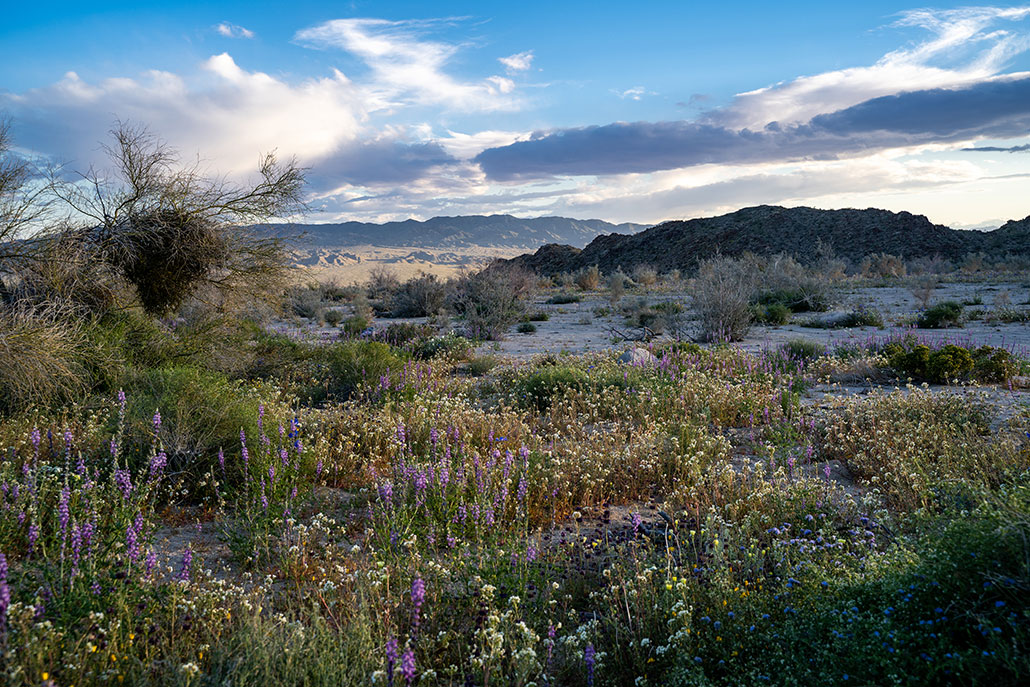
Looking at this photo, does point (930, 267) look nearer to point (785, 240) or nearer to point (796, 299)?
point (785, 240)

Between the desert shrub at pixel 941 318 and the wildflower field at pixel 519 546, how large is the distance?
8.46 m

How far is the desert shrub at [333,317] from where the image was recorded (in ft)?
66.1

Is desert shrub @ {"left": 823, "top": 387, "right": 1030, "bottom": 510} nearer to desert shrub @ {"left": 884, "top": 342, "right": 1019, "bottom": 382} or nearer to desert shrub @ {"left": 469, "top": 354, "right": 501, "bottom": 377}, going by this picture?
desert shrub @ {"left": 884, "top": 342, "right": 1019, "bottom": 382}

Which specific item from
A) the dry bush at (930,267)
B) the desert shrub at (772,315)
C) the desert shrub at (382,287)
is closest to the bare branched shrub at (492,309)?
the desert shrub at (772,315)

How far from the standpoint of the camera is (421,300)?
21.4m

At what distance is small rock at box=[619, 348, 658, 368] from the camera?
9211mm

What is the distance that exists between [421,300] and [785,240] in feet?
→ 140

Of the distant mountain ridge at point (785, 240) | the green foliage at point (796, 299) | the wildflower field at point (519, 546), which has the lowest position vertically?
the wildflower field at point (519, 546)

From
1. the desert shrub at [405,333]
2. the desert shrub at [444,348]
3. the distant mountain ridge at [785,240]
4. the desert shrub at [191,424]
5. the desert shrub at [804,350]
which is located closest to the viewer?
the desert shrub at [191,424]

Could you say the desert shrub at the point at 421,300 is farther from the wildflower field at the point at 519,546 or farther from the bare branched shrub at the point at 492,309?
the wildflower field at the point at 519,546

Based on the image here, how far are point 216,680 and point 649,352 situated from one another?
823 centimetres

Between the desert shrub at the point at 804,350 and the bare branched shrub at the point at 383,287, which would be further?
the bare branched shrub at the point at 383,287

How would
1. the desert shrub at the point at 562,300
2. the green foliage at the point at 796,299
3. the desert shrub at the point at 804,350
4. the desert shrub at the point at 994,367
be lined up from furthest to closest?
the desert shrub at the point at 562,300 < the green foliage at the point at 796,299 < the desert shrub at the point at 804,350 < the desert shrub at the point at 994,367

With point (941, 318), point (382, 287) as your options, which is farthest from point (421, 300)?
point (941, 318)
